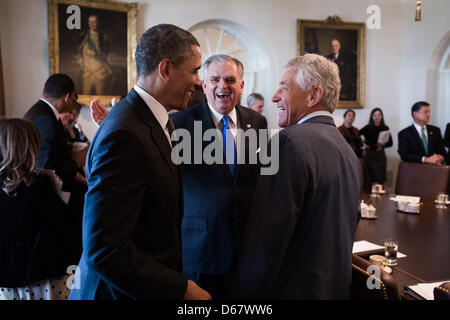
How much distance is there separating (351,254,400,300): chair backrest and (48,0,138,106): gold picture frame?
5.97m

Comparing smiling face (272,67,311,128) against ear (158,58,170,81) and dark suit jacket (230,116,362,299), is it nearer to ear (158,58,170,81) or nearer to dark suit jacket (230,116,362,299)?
dark suit jacket (230,116,362,299)

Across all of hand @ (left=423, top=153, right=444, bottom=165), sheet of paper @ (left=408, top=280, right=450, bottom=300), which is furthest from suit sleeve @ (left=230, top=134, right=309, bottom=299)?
hand @ (left=423, top=153, right=444, bottom=165)

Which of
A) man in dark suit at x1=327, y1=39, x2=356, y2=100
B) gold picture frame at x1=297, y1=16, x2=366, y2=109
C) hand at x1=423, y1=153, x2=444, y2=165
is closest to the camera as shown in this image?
hand at x1=423, y1=153, x2=444, y2=165

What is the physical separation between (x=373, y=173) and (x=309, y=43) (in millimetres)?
3074

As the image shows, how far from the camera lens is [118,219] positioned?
47.2 inches

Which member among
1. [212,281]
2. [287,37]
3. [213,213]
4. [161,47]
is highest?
[287,37]

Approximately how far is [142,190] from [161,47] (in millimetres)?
551

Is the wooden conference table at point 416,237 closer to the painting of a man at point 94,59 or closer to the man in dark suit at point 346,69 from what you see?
the painting of a man at point 94,59

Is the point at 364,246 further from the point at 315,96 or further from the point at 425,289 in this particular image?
the point at 315,96

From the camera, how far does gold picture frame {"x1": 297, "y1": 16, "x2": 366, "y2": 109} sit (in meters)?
8.30

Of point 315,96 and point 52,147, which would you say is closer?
point 315,96

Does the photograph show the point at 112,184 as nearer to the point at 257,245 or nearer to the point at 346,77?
the point at 257,245

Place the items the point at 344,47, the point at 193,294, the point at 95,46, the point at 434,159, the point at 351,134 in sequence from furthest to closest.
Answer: the point at 344,47
the point at 351,134
the point at 95,46
the point at 434,159
the point at 193,294

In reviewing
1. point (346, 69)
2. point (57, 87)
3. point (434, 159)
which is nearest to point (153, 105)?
point (57, 87)
